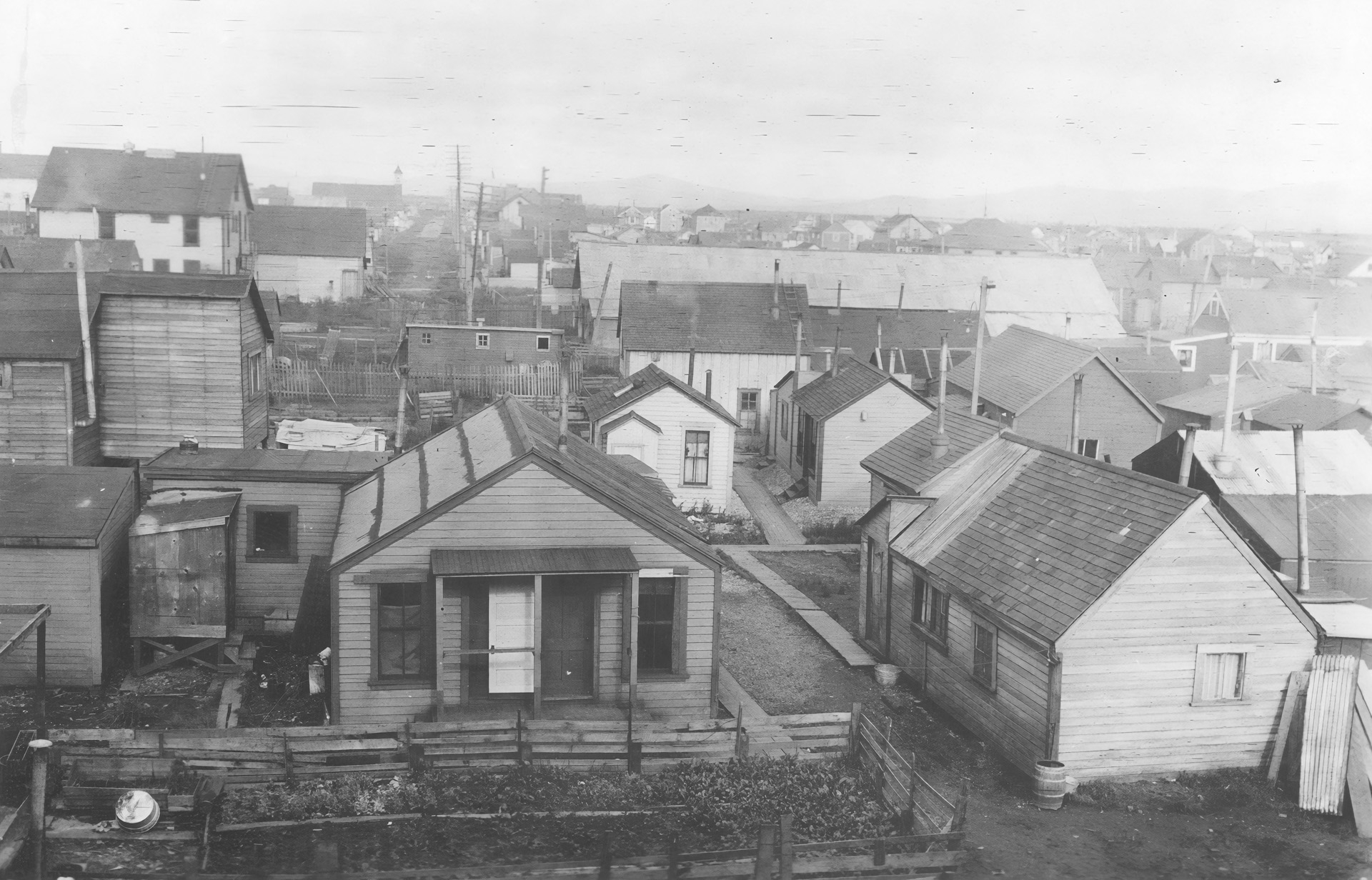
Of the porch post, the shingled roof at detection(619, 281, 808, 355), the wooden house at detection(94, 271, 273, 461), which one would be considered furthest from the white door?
the shingled roof at detection(619, 281, 808, 355)

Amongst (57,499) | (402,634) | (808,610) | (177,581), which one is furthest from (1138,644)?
(57,499)

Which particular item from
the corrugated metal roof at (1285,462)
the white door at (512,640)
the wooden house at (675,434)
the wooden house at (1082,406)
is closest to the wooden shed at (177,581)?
the white door at (512,640)

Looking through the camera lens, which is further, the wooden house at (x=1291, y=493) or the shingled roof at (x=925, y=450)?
the wooden house at (x=1291, y=493)

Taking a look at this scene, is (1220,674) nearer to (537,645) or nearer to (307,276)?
(537,645)

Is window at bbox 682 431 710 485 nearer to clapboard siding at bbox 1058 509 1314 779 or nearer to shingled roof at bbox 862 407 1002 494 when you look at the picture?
shingled roof at bbox 862 407 1002 494

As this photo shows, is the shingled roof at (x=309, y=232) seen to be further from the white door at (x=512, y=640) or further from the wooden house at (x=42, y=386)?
the white door at (x=512, y=640)

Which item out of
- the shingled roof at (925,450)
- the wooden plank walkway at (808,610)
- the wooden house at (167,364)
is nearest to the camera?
the wooden plank walkway at (808,610)
